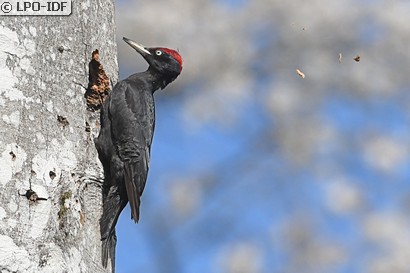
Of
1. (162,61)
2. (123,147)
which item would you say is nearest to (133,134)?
(123,147)

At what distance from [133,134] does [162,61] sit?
87 cm

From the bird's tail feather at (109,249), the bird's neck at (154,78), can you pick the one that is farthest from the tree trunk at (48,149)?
the bird's neck at (154,78)

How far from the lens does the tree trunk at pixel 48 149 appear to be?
2953 millimetres

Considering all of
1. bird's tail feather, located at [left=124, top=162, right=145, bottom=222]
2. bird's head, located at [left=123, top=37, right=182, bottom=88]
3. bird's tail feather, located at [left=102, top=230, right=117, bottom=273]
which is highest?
bird's head, located at [left=123, top=37, right=182, bottom=88]

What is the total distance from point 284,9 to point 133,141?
3842 millimetres

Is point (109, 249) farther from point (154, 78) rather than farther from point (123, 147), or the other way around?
point (154, 78)

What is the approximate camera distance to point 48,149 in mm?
3154

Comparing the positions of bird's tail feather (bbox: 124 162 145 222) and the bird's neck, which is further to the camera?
the bird's neck

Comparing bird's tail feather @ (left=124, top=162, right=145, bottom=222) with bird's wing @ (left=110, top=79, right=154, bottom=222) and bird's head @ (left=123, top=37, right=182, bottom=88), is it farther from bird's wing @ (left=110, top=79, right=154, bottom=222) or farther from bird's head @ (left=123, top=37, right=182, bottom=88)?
bird's head @ (left=123, top=37, right=182, bottom=88)

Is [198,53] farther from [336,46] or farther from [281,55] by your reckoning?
[336,46]

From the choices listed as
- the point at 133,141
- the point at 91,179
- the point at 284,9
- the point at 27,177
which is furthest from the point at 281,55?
the point at 27,177

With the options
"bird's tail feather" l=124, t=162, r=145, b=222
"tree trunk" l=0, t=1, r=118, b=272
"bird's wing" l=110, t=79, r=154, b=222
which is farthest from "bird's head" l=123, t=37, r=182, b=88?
"tree trunk" l=0, t=1, r=118, b=272

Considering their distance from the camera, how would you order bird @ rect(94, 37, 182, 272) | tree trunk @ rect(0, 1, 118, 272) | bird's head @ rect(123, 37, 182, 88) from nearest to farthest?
tree trunk @ rect(0, 1, 118, 272), bird @ rect(94, 37, 182, 272), bird's head @ rect(123, 37, 182, 88)

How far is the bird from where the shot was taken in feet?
11.8
